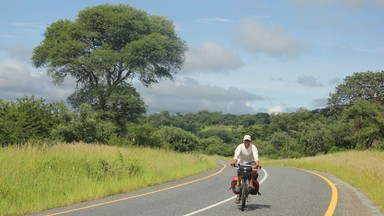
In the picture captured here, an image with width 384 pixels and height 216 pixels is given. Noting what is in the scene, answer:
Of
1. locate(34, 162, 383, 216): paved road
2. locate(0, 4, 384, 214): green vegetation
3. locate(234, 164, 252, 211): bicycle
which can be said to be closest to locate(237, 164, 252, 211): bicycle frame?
locate(234, 164, 252, 211): bicycle

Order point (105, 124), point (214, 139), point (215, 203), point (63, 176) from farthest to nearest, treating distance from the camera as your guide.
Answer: point (214, 139), point (105, 124), point (63, 176), point (215, 203)

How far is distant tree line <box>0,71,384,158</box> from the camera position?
31391 millimetres

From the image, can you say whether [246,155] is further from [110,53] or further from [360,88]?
[360,88]

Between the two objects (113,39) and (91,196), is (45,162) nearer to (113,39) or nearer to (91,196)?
(91,196)

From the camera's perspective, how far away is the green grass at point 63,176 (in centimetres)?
1186

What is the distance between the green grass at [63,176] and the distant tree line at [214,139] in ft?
12.9

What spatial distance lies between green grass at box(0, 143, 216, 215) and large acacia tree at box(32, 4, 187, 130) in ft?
64.2

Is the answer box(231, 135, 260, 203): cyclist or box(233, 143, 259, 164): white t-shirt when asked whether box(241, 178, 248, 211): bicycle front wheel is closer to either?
box(231, 135, 260, 203): cyclist

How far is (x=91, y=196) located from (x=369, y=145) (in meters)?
58.6

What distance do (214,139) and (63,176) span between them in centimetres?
12882

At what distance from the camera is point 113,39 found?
43.6 m

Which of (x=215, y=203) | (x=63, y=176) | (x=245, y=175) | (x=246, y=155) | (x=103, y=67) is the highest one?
(x=103, y=67)

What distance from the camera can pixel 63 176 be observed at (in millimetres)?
15125

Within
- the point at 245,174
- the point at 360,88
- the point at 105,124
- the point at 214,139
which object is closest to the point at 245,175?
the point at 245,174
